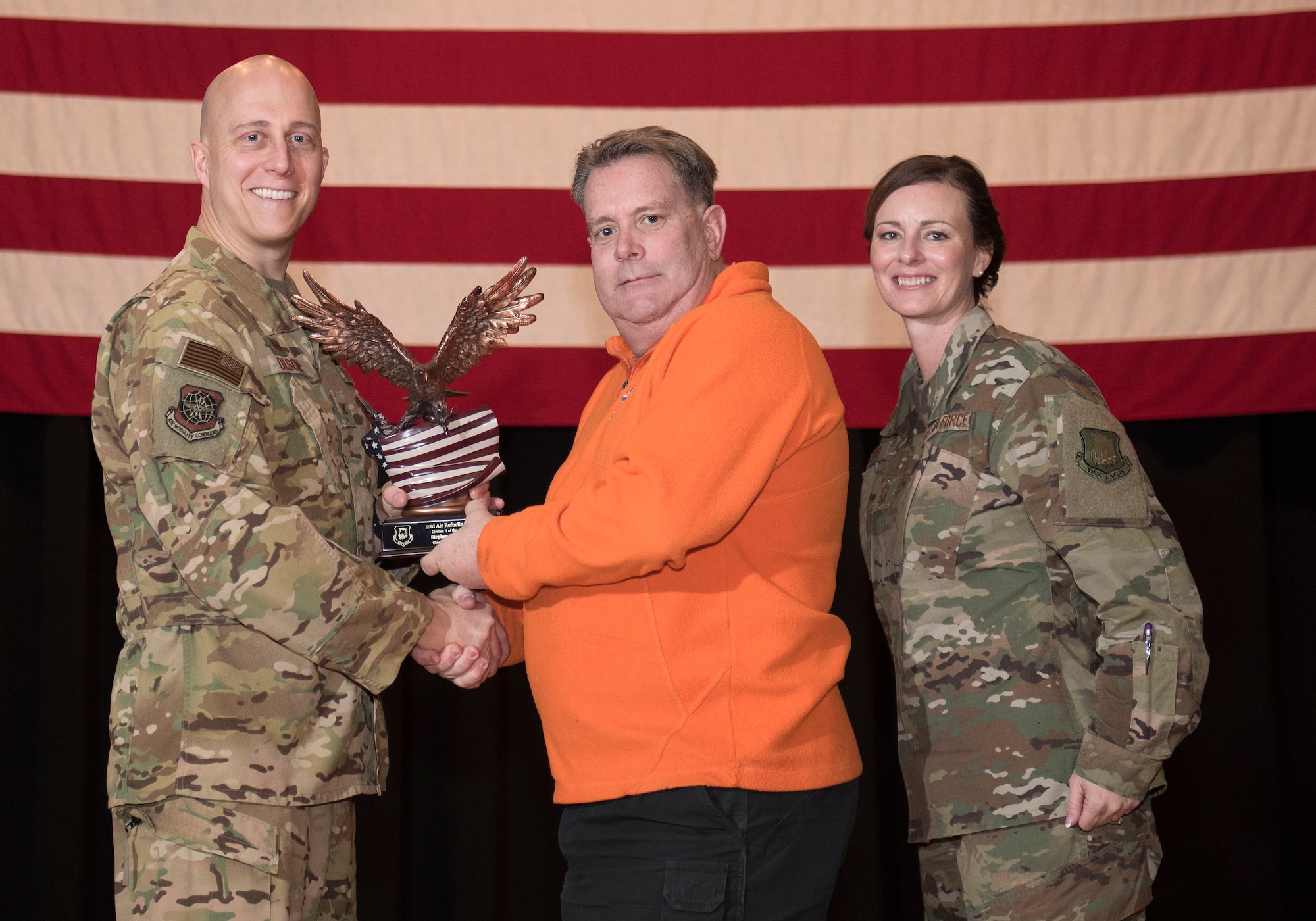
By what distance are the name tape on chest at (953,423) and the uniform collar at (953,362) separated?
0.10ft

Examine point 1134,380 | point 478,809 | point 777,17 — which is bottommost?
point 478,809

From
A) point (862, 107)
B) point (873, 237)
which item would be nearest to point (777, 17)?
point (862, 107)

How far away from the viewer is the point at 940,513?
173 cm

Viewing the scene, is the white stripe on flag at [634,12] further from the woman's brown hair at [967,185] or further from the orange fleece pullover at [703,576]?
the orange fleece pullover at [703,576]

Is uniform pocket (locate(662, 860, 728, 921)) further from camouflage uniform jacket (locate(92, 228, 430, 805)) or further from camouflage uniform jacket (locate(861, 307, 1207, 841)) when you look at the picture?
camouflage uniform jacket (locate(92, 228, 430, 805))

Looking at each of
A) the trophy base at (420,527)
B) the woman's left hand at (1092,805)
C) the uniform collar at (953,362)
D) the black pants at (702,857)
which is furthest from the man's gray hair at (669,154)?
the woman's left hand at (1092,805)

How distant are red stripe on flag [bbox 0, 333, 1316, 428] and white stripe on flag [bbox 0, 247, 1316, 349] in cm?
3

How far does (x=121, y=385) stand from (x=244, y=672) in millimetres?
469

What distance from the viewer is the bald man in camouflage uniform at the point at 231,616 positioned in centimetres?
160

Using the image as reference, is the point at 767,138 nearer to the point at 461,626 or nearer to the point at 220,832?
the point at 461,626

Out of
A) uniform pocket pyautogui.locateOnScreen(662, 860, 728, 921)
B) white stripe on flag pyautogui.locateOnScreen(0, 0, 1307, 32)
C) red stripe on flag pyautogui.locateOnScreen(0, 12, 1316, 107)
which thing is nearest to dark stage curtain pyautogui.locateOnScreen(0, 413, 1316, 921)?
red stripe on flag pyautogui.locateOnScreen(0, 12, 1316, 107)

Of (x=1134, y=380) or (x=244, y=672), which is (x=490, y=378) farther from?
(x=1134, y=380)

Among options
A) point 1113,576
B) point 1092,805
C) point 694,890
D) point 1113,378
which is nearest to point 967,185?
point 1113,576

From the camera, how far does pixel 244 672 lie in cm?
165
